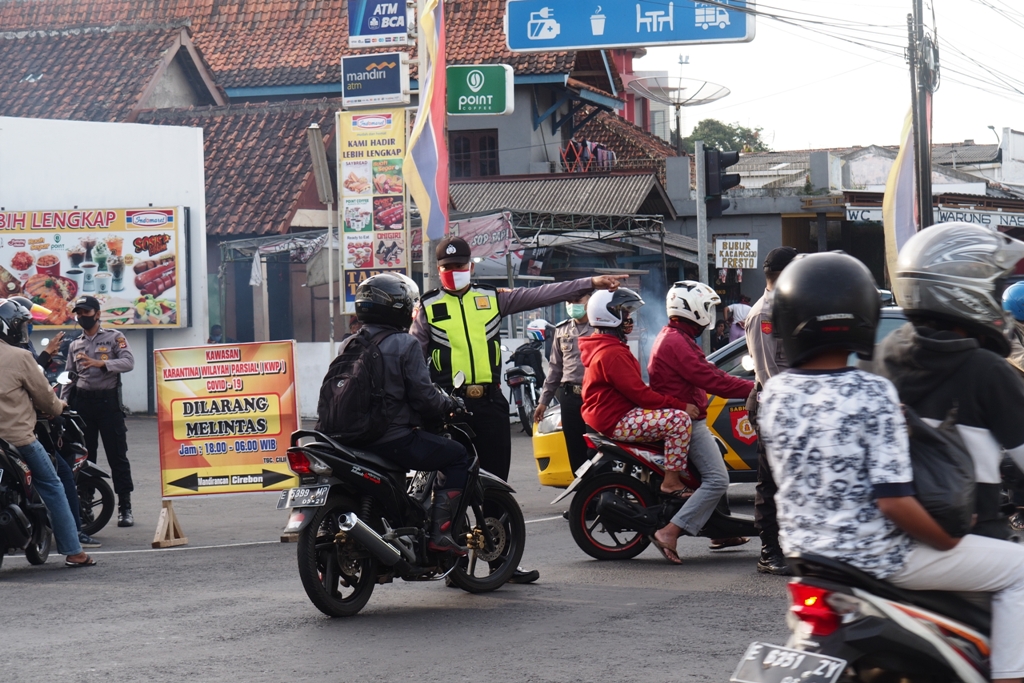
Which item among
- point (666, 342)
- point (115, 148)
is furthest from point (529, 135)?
point (666, 342)

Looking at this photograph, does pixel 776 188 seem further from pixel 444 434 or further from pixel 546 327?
pixel 444 434

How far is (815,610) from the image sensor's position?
334 cm

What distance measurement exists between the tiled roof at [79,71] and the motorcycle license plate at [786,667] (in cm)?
2703

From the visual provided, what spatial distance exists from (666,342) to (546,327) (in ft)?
41.9

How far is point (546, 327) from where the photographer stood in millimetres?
20875

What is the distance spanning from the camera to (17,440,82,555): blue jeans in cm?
887

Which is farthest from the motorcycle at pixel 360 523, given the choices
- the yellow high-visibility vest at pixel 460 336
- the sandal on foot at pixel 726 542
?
the sandal on foot at pixel 726 542

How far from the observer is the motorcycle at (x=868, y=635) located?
3244mm

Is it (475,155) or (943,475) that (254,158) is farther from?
(943,475)

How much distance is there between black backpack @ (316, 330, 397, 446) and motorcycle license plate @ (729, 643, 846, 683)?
3.81 metres

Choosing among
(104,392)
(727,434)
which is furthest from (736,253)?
(104,392)

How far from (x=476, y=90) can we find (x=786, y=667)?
49.5ft

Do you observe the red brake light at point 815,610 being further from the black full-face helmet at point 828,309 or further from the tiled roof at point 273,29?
the tiled roof at point 273,29

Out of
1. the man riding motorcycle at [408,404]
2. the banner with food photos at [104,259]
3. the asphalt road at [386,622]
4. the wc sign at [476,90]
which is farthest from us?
the banner with food photos at [104,259]
